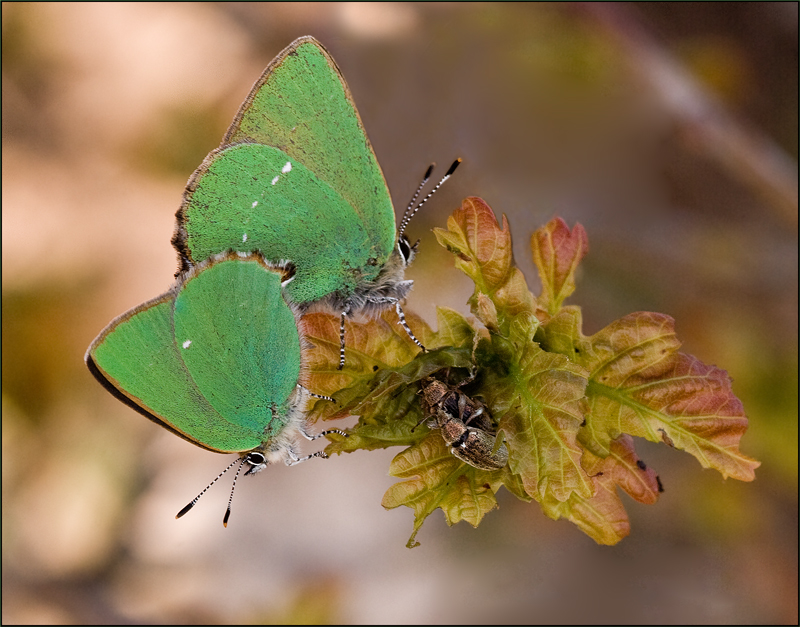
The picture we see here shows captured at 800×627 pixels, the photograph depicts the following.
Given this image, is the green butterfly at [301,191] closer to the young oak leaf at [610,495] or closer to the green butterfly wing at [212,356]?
the green butterfly wing at [212,356]

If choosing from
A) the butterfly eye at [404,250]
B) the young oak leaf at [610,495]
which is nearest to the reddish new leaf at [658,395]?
the young oak leaf at [610,495]

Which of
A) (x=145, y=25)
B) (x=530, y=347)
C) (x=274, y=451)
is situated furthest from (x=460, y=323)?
(x=145, y=25)

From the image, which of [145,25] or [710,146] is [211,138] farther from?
[710,146]

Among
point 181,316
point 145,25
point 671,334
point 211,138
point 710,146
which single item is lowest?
point 181,316

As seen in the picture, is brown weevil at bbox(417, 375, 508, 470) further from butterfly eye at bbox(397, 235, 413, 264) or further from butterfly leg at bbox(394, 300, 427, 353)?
butterfly eye at bbox(397, 235, 413, 264)

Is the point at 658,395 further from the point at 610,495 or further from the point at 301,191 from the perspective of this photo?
the point at 301,191
